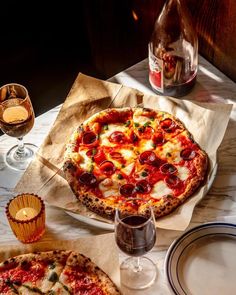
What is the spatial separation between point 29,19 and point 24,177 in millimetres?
2233

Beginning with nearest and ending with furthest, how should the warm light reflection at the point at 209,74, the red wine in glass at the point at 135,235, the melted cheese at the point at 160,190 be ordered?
the red wine in glass at the point at 135,235, the melted cheese at the point at 160,190, the warm light reflection at the point at 209,74

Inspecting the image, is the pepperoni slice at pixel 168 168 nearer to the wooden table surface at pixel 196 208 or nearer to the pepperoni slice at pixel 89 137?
the wooden table surface at pixel 196 208

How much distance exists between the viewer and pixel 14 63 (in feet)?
13.6

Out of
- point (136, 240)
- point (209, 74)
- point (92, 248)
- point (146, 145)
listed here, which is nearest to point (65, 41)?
point (209, 74)

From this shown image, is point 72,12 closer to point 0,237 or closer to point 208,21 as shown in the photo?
point 208,21

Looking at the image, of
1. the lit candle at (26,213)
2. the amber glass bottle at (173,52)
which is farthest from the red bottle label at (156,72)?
the lit candle at (26,213)

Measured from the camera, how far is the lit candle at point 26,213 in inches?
83.8

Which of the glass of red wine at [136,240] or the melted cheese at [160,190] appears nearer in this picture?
the glass of red wine at [136,240]

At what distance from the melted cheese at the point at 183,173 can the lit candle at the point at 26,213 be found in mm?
525

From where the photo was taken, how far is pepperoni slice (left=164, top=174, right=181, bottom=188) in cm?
225

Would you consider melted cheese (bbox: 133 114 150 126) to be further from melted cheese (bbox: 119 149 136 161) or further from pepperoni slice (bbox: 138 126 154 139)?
melted cheese (bbox: 119 149 136 161)

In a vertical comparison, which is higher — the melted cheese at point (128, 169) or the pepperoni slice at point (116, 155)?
the pepperoni slice at point (116, 155)

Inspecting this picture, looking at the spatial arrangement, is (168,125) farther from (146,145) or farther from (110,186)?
(110,186)

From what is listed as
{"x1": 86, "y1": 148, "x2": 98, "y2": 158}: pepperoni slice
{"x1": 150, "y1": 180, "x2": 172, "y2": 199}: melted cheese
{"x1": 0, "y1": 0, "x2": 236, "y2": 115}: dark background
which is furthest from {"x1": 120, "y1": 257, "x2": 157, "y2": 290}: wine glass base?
{"x1": 0, "y1": 0, "x2": 236, "y2": 115}: dark background
